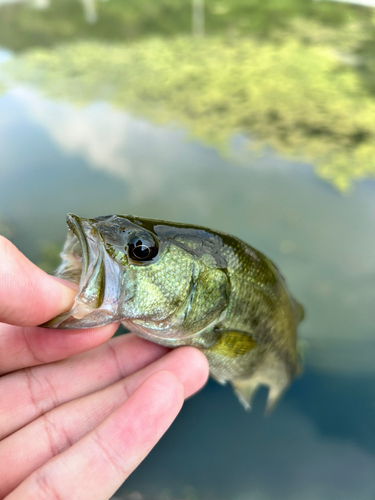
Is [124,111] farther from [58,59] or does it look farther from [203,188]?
[58,59]

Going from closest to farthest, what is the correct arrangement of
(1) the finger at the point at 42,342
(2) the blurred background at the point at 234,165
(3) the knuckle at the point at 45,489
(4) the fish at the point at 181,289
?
(3) the knuckle at the point at 45,489
(4) the fish at the point at 181,289
(1) the finger at the point at 42,342
(2) the blurred background at the point at 234,165

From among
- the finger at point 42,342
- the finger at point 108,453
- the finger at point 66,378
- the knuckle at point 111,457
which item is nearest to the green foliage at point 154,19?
the finger at point 66,378

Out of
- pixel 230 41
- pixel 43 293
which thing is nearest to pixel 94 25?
pixel 230 41

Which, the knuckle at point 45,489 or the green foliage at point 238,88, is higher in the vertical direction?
the green foliage at point 238,88

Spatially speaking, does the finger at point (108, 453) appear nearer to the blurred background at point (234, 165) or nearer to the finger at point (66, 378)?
the finger at point (66, 378)

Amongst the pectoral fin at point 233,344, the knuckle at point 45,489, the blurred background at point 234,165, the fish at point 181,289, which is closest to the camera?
the knuckle at point 45,489

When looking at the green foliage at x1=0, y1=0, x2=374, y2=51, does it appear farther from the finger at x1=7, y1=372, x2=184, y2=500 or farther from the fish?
the finger at x1=7, y1=372, x2=184, y2=500

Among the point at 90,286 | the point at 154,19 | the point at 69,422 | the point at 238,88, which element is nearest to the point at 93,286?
the point at 90,286
